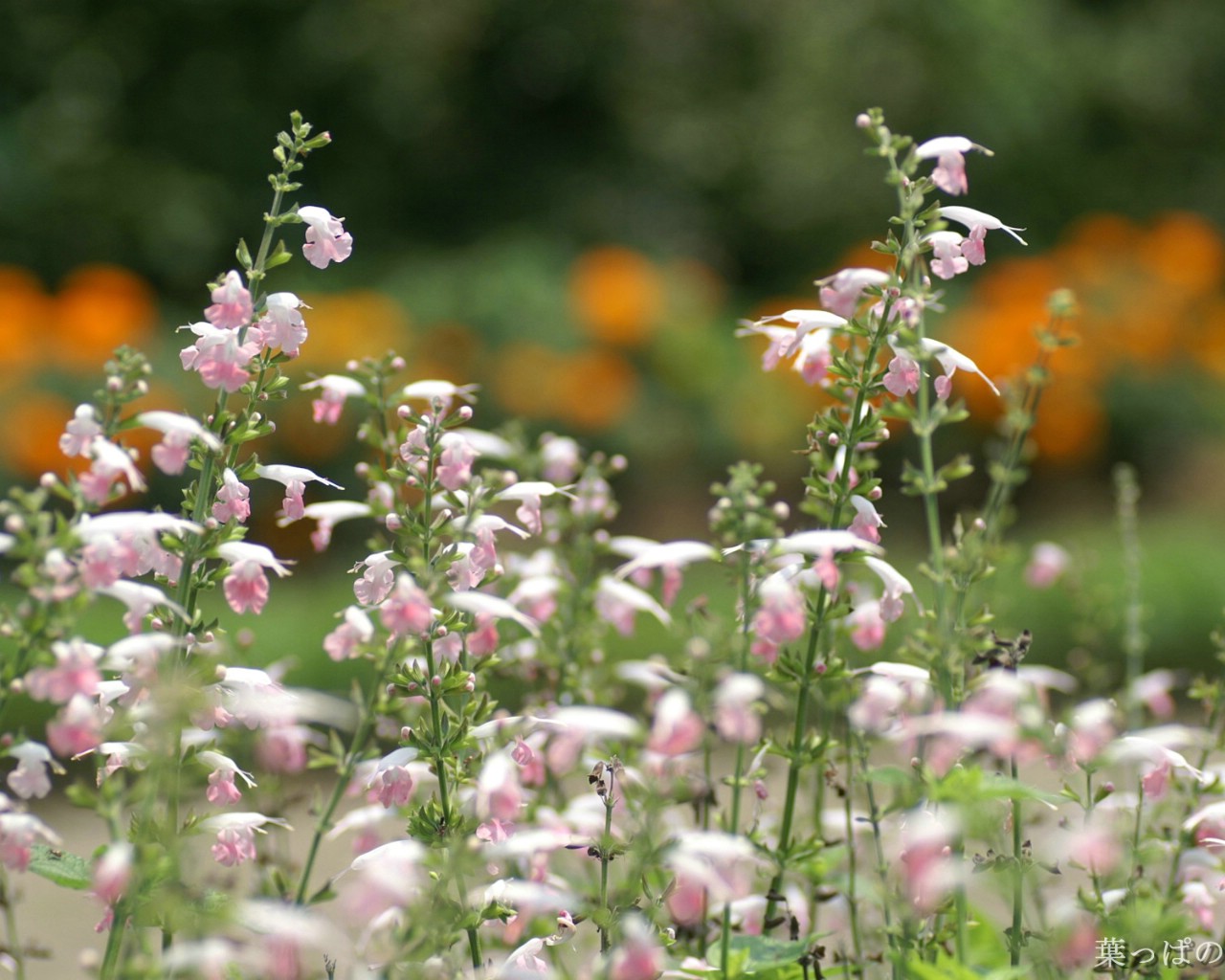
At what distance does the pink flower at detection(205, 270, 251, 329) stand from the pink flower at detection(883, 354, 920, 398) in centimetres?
80

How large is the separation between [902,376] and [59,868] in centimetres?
120

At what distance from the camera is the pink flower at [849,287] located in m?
1.90

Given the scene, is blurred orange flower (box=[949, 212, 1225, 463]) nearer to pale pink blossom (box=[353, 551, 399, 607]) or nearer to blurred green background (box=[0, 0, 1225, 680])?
blurred green background (box=[0, 0, 1225, 680])

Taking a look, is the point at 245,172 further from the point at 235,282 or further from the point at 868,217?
the point at 235,282

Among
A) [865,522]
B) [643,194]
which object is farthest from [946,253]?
[643,194]

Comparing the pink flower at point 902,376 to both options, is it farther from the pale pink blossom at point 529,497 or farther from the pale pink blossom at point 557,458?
the pale pink blossom at point 557,458

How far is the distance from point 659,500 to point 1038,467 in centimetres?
332

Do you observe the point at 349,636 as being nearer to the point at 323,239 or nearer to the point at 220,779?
the point at 220,779

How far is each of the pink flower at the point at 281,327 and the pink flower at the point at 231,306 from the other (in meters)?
0.11

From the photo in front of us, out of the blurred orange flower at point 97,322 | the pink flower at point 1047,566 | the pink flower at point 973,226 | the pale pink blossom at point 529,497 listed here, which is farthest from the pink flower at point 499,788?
the blurred orange flower at point 97,322

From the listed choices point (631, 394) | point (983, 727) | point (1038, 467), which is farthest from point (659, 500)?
point (983, 727)

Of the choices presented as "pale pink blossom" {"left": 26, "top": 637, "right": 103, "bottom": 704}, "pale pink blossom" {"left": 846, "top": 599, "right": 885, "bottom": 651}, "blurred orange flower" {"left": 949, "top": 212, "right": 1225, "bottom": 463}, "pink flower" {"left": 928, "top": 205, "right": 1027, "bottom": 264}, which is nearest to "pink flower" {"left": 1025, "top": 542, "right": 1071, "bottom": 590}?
"pale pink blossom" {"left": 846, "top": 599, "right": 885, "bottom": 651}

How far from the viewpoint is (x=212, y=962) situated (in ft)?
3.95

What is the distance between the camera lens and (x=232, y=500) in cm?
187
